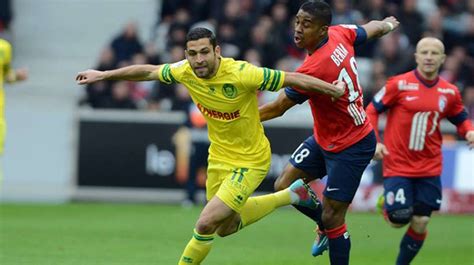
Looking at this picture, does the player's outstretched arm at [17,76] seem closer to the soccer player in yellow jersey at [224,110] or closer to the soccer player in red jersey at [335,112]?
the soccer player in yellow jersey at [224,110]

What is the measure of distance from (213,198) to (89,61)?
14565 mm

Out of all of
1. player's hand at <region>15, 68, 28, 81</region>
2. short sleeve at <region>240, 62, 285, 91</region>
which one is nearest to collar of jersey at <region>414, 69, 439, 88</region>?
short sleeve at <region>240, 62, 285, 91</region>

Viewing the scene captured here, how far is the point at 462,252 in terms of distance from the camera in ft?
44.7

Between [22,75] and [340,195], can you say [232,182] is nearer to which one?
[340,195]

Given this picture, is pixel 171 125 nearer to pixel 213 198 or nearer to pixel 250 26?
pixel 250 26

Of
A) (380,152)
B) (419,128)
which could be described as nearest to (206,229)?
(380,152)

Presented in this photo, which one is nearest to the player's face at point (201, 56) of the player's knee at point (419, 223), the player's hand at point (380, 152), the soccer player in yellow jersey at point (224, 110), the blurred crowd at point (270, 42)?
the soccer player in yellow jersey at point (224, 110)

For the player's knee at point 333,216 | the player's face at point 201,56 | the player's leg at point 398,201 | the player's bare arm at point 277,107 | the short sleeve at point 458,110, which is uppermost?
the player's face at point 201,56

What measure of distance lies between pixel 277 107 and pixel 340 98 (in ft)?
2.05

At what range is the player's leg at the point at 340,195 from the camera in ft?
34.5

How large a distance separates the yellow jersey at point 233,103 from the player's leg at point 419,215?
7.07ft

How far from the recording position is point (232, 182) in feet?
33.3

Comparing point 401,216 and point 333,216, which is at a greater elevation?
point 333,216

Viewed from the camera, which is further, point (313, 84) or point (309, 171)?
point (309, 171)
